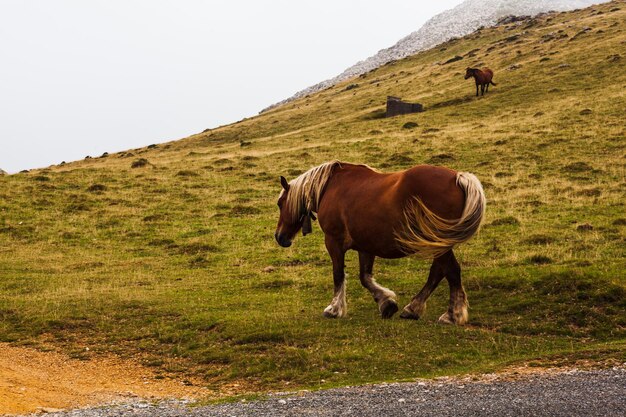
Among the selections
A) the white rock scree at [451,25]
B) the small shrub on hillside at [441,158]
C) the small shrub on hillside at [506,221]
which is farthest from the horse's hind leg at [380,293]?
the white rock scree at [451,25]

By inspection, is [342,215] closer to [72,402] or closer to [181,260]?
[72,402]

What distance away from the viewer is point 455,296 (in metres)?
12.2

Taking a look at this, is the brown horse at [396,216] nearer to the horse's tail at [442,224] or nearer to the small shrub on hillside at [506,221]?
the horse's tail at [442,224]

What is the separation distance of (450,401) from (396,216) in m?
5.05

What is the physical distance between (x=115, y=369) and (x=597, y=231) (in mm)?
15630

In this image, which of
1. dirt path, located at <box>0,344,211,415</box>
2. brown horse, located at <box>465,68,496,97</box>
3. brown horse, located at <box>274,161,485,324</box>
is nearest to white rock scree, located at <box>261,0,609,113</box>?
brown horse, located at <box>465,68,496,97</box>

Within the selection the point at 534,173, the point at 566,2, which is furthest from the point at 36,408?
the point at 566,2

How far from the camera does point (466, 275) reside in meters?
16.0

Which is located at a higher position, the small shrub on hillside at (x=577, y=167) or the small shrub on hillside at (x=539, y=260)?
the small shrub on hillside at (x=577, y=167)

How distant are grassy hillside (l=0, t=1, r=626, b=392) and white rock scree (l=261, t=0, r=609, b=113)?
8554 cm

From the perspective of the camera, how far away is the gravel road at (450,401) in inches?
285

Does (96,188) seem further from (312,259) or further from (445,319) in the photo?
(445,319)

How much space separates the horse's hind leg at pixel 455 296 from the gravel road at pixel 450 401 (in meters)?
3.51

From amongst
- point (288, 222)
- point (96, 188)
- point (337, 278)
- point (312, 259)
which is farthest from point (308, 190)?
point (96, 188)
